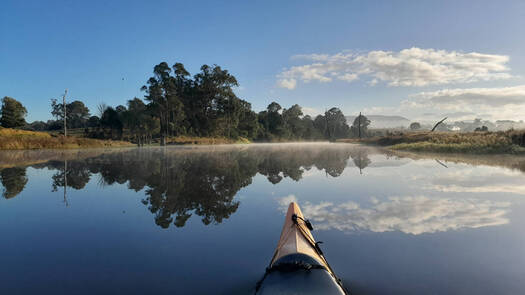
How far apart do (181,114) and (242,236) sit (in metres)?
63.2

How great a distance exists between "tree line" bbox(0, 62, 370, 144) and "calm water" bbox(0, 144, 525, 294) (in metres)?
49.3

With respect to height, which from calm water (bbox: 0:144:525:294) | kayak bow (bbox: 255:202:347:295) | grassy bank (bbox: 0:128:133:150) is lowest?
calm water (bbox: 0:144:525:294)

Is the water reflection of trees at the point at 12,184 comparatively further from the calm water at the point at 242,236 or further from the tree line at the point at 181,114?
the tree line at the point at 181,114

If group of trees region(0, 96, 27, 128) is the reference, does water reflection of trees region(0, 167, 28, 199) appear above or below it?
below

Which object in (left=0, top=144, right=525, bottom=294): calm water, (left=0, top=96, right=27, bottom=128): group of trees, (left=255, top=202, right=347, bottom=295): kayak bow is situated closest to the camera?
(left=255, top=202, right=347, bottom=295): kayak bow

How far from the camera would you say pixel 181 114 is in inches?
2549

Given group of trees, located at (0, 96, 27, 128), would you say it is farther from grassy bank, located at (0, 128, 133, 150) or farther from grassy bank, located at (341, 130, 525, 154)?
grassy bank, located at (341, 130, 525, 154)

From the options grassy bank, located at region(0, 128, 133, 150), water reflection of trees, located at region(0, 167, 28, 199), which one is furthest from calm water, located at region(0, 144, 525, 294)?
grassy bank, located at region(0, 128, 133, 150)

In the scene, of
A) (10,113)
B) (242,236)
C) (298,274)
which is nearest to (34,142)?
(10,113)

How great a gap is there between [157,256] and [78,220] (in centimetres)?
319

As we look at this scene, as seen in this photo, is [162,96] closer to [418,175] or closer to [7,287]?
[418,175]

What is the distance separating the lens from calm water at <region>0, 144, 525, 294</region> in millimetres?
3520

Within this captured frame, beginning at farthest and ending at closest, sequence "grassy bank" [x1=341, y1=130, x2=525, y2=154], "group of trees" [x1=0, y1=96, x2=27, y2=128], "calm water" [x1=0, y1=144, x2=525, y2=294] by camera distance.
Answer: "group of trees" [x1=0, y1=96, x2=27, y2=128] < "grassy bank" [x1=341, y1=130, x2=525, y2=154] < "calm water" [x1=0, y1=144, x2=525, y2=294]

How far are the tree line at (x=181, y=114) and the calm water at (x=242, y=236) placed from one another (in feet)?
162
